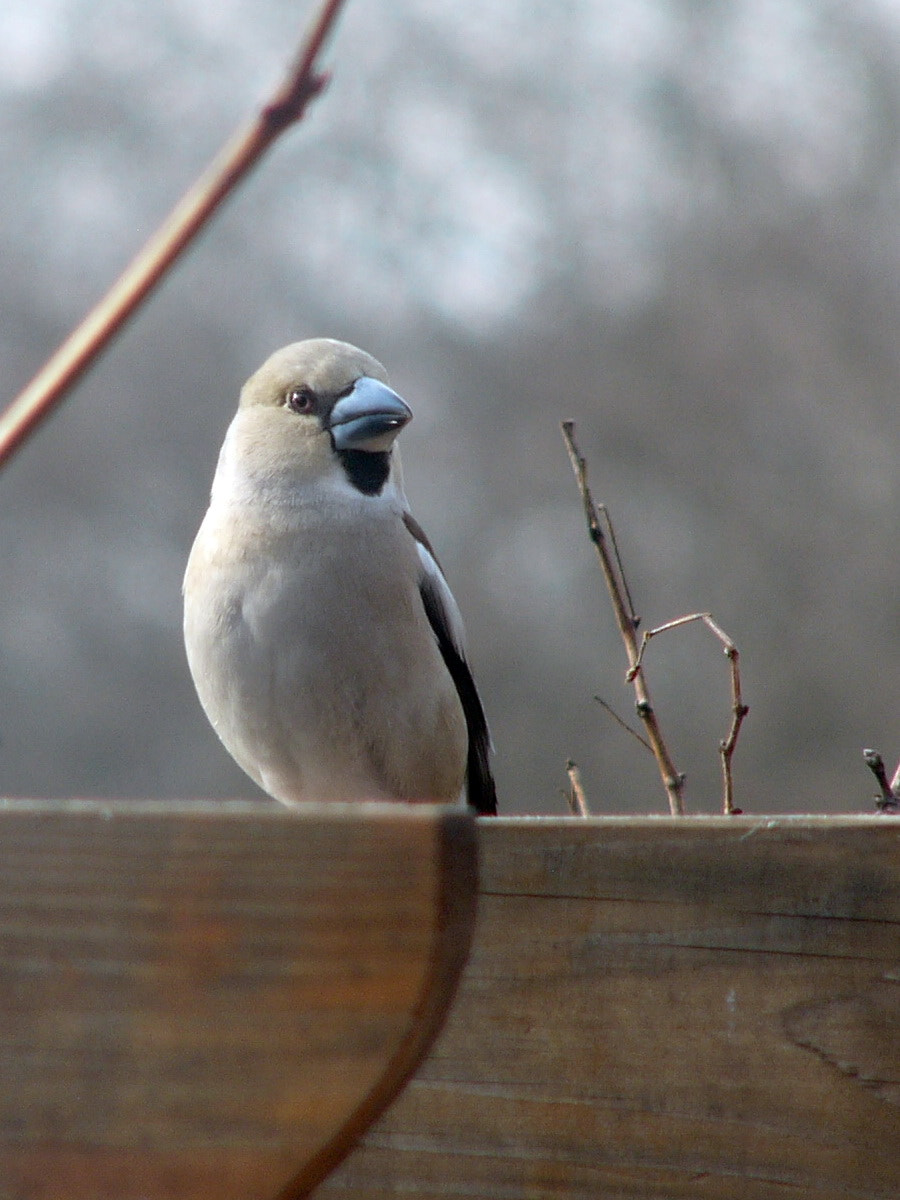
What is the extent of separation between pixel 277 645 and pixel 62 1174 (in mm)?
1923

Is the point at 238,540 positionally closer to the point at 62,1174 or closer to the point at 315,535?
the point at 315,535

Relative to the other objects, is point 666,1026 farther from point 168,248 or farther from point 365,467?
point 365,467

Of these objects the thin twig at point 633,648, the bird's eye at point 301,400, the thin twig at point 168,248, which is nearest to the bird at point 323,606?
the bird's eye at point 301,400

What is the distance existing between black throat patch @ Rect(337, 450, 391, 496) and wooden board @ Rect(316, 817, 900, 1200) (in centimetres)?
156

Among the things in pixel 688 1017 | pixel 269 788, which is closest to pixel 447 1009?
pixel 688 1017

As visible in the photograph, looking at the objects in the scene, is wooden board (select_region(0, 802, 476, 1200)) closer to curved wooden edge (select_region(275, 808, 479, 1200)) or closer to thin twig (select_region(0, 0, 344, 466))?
curved wooden edge (select_region(275, 808, 479, 1200))

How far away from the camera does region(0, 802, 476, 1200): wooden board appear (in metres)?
0.81

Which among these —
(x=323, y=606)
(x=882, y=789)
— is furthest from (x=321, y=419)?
(x=882, y=789)

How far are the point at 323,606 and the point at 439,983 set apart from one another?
200 centimetres

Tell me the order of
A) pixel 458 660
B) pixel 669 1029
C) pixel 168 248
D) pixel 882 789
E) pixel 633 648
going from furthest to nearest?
1. pixel 458 660
2. pixel 633 648
3. pixel 882 789
4. pixel 669 1029
5. pixel 168 248

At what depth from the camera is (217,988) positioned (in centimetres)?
87

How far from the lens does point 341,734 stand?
9.20ft

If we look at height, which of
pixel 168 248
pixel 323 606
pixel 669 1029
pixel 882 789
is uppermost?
pixel 168 248

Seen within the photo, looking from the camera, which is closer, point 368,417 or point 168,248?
point 168,248
